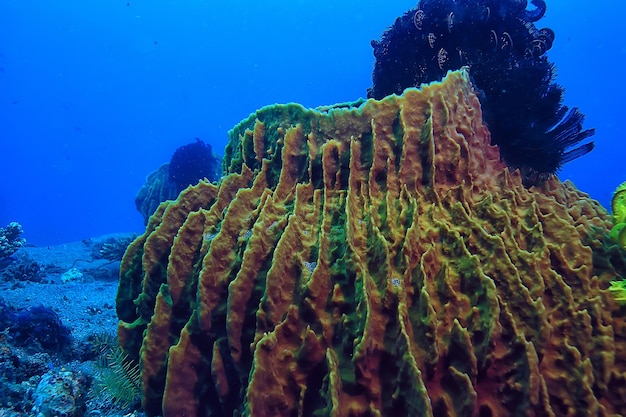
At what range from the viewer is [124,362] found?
150 inches

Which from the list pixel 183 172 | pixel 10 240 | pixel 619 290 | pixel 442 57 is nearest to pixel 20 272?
pixel 10 240

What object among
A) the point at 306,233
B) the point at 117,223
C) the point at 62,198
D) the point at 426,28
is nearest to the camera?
the point at 306,233

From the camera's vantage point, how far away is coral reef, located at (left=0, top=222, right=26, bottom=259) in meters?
9.53

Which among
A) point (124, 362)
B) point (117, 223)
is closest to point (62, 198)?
point (117, 223)

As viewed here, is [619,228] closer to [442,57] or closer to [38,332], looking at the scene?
[442,57]

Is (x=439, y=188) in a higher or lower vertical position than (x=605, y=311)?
higher

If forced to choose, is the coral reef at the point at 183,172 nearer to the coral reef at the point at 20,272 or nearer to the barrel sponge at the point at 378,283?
the coral reef at the point at 20,272

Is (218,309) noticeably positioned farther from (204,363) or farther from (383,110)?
(383,110)

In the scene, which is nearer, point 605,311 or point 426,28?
point 605,311

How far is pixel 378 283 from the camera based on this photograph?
2900 mm

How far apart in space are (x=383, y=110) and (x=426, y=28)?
250 cm

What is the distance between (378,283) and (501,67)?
3.33 meters

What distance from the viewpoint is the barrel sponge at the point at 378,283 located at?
2570 millimetres

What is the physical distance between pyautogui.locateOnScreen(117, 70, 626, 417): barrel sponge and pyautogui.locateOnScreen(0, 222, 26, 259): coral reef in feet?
24.3
